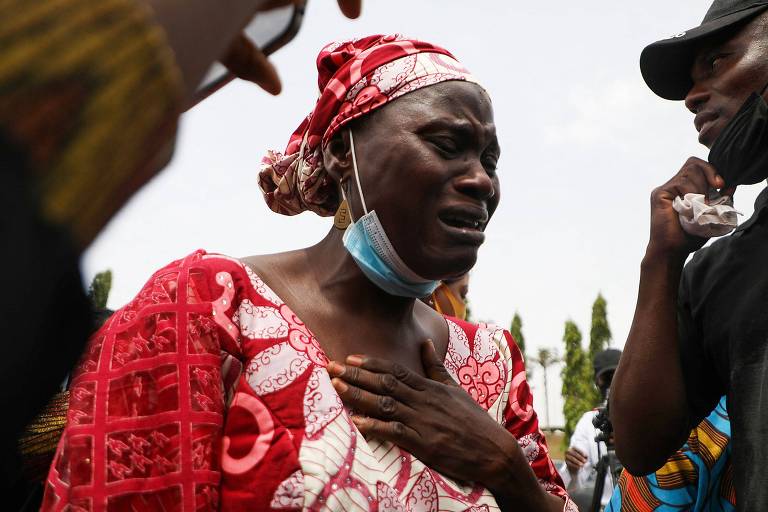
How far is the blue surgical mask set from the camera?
235cm

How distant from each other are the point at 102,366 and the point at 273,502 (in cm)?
51

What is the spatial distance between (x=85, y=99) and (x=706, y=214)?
7.29 feet

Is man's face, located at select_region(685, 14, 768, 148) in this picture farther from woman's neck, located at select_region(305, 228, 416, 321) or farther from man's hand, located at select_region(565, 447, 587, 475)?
man's hand, located at select_region(565, 447, 587, 475)

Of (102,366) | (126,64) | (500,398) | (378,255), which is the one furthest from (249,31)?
(500,398)

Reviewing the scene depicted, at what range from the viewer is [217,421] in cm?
190

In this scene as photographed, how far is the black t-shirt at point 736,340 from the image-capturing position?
2.26 meters

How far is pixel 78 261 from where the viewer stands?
61 cm

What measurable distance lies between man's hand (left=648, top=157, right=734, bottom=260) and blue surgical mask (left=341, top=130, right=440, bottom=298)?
766 millimetres

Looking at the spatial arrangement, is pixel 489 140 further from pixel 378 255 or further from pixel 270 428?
pixel 270 428

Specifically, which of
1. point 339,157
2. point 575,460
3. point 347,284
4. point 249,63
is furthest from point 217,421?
point 575,460

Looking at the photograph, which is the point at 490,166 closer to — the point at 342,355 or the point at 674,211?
the point at 674,211

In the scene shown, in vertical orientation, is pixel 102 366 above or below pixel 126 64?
below

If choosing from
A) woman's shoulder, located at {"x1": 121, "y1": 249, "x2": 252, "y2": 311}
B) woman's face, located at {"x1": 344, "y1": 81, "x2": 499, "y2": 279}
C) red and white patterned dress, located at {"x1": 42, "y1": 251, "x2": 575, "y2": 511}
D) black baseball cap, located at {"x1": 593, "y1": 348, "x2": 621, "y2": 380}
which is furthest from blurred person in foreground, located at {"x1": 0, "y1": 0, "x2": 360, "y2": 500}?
black baseball cap, located at {"x1": 593, "y1": 348, "x2": 621, "y2": 380}

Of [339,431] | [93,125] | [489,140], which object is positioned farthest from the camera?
[489,140]
